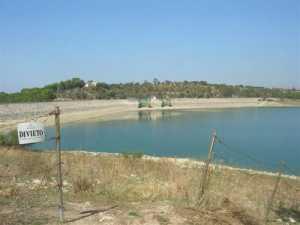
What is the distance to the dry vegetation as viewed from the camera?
462 centimetres

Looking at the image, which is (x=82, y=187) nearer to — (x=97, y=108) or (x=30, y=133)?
(x=30, y=133)

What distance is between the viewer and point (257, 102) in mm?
100625

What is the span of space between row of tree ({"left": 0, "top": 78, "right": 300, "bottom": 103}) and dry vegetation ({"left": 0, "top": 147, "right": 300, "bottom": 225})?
68278 mm

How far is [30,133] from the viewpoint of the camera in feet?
13.4

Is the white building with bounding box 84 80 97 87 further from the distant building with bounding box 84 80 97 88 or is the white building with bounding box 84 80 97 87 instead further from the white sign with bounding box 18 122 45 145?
the white sign with bounding box 18 122 45 145

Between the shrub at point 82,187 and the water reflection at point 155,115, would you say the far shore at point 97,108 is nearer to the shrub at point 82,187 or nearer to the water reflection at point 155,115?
the water reflection at point 155,115

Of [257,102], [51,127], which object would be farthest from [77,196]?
[257,102]

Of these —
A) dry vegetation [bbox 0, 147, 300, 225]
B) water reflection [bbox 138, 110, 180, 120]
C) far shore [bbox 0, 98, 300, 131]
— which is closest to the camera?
dry vegetation [bbox 0, 147, 300, 225]

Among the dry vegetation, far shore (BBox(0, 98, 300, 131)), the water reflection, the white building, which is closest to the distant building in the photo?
the white building

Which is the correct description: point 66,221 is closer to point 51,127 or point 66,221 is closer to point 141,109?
point 51,127

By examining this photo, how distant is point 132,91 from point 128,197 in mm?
107975

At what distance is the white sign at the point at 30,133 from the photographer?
13.1 feet

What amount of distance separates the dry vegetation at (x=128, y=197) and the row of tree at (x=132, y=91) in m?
68.3

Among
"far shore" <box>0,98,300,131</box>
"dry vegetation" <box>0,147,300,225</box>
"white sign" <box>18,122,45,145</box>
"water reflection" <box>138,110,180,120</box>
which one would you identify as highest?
"white sign" <box>18,122,45,145</box>
